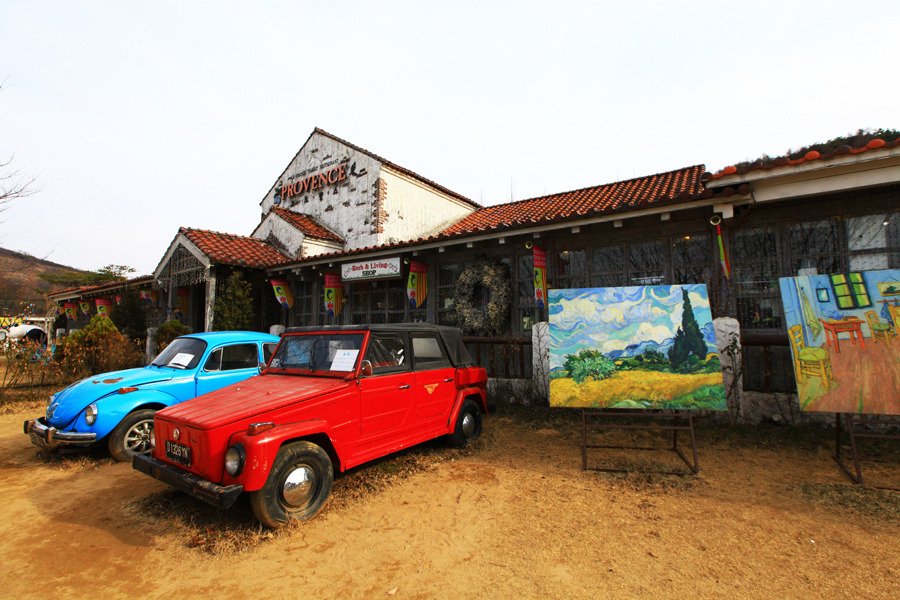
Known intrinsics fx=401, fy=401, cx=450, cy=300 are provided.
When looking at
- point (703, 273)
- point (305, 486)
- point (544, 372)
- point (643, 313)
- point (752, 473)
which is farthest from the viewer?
point (544, 372)

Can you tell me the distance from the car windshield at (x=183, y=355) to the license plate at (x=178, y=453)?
2481mm

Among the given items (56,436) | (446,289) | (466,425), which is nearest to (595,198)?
(446,289)

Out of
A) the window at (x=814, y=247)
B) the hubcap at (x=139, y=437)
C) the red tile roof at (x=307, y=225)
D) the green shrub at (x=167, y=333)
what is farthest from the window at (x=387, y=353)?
the red tile roof at (x=307, y=225)

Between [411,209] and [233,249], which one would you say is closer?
[233,249]

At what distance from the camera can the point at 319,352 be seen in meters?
4.42

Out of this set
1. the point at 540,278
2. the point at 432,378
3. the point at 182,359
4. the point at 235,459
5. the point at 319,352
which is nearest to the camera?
the point at 235,459

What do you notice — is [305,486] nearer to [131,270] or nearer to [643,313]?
[643,313]

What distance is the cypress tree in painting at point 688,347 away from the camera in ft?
15.5

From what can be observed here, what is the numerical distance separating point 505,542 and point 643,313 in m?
3.32

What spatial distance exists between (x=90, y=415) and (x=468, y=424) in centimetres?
468

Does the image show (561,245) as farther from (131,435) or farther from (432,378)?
(131,435)

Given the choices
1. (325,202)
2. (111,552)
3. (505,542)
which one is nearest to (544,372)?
(505,542)

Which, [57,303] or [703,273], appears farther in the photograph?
[57,303]

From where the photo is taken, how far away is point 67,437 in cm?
474
